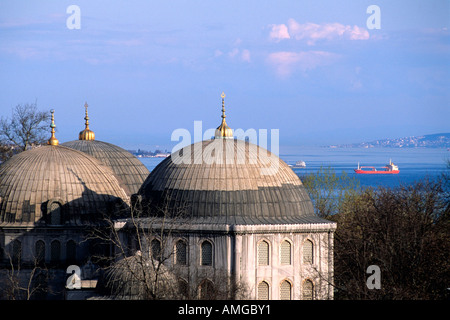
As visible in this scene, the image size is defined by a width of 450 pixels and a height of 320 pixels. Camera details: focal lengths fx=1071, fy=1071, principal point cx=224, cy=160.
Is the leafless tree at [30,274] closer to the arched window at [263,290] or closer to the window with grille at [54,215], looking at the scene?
the window with grille at [54,215]

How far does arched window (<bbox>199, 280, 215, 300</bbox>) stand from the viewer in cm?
4972

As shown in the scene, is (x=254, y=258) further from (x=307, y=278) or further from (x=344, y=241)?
(x=344, y=241)

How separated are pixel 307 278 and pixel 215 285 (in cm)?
532

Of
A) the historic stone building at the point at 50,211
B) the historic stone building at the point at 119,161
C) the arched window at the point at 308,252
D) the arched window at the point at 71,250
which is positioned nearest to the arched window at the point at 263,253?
the arched window at the point at 308,252

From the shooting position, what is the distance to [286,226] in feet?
175

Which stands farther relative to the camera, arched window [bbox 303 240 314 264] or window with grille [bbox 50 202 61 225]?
window with grille [bbox 50 202 61 225]

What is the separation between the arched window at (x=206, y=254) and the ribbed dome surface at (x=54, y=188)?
9.62 meters

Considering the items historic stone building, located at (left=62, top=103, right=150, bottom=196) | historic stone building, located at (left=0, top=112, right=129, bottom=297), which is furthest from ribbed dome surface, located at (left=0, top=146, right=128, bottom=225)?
historic stone building, located at (left=62, top=103, right=150, bottom=196)

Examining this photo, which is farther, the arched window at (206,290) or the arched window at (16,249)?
the arched window at (16,249)

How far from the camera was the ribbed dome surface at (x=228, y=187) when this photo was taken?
179 ft

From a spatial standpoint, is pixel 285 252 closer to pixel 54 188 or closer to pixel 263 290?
pixel 263 290

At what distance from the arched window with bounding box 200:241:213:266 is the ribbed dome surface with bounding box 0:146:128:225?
9.62 m

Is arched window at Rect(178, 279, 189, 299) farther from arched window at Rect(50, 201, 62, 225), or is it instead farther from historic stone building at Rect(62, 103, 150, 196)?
historic stone building at Rect(62, 103, 150, 196)

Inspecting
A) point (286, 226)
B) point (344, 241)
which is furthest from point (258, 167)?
point (344, 241)
